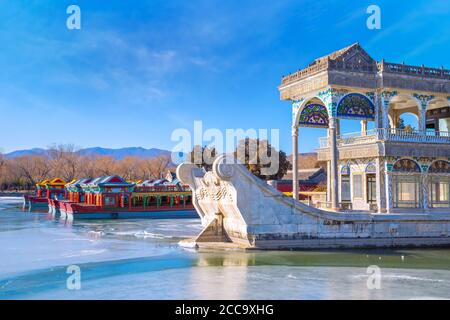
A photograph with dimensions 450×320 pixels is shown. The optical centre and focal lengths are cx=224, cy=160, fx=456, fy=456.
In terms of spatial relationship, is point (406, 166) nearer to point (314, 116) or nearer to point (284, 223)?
point (314, 116)

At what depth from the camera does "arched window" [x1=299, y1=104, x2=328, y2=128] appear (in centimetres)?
1986

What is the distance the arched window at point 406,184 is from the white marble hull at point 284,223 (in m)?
1.41

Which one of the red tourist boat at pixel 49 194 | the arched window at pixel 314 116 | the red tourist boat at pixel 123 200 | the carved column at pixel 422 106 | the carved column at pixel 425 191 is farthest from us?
the red tourist boat at pixel 49 194

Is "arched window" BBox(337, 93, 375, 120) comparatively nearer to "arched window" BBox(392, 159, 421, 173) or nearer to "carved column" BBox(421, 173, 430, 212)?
"arched window" BBox(392, 159, 421, 173)

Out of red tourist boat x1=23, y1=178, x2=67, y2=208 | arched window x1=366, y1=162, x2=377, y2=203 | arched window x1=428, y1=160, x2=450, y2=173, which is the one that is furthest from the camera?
red tourist boat x1=23, y1=178, x2=67, y2=208

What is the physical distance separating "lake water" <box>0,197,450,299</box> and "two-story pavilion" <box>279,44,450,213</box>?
299 centimetres

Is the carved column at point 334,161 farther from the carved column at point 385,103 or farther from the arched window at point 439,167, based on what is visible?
the arched window at point 439,167

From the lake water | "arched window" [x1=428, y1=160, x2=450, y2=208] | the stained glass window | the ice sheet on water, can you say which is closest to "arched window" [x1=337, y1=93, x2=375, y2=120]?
the stained glass window

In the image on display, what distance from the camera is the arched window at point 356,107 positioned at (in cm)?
1767

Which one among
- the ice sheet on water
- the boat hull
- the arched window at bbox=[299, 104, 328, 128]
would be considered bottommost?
the ice sheet on water

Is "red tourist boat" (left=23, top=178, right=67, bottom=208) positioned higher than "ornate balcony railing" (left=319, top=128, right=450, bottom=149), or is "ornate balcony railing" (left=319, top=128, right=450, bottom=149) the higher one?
"ornate balcony railing" (left=319, top=128, right=450, bottom=149)

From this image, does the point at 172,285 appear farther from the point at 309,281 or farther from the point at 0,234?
the point at 0,234

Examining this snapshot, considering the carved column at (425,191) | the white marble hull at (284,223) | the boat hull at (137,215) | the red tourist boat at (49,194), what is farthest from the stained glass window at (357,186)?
the red tourist boat at (49,194)

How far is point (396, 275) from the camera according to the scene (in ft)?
39.3
